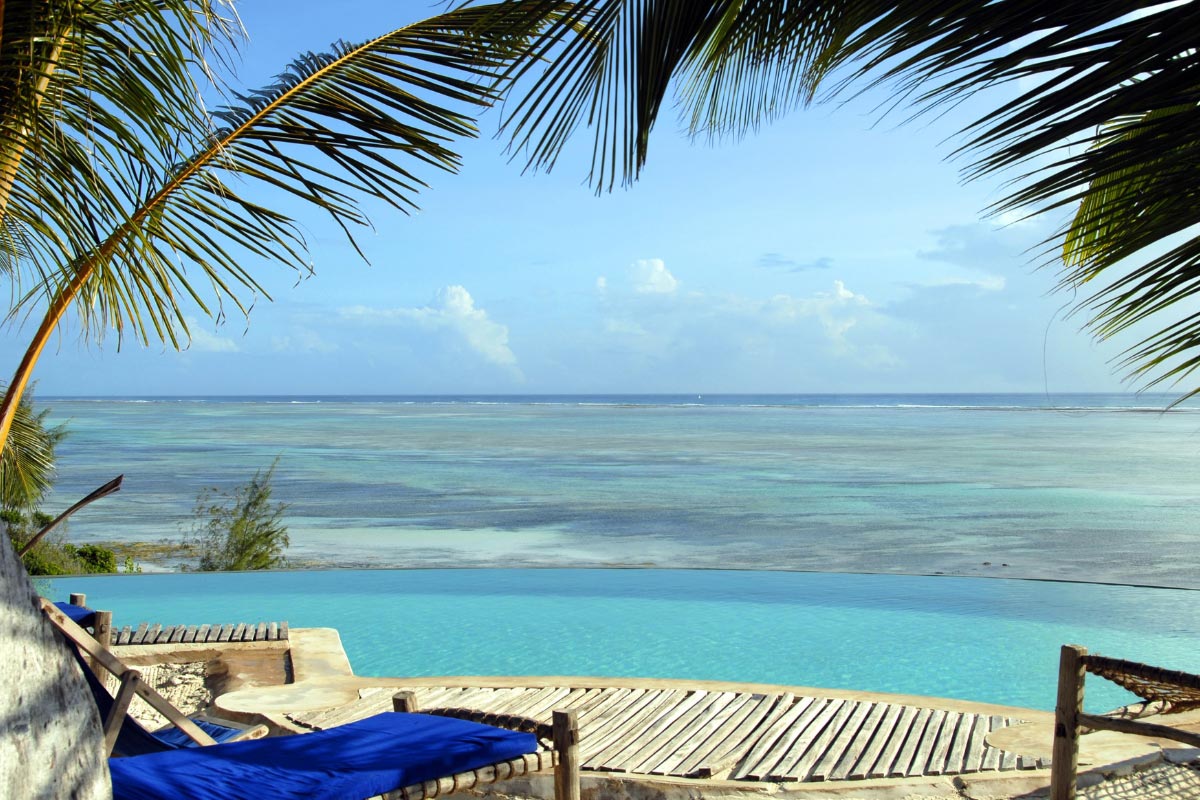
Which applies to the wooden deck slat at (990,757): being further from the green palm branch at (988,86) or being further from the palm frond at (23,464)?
the palm frond at (23,464)

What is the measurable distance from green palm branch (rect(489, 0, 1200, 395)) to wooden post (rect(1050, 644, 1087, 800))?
1.65 metres

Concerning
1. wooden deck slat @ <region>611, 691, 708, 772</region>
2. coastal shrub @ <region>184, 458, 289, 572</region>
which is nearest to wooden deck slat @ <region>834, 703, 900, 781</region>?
wooden deck slat @ <region>611, 691, 708, 772</region>

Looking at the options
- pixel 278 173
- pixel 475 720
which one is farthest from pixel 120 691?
pixel 278 173

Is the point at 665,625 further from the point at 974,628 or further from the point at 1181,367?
the point at 1181,367

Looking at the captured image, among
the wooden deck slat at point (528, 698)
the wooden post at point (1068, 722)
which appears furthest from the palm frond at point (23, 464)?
the wooden post at point (1068, 722)

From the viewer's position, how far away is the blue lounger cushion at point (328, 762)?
2141 millimetres

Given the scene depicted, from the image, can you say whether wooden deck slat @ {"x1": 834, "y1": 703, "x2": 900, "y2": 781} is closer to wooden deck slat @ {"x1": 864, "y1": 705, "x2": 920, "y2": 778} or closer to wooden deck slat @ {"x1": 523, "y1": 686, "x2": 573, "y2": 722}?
wooden deck slat @ {"x1": 864, "y1": 705, "x2": 920, "y2": 778}

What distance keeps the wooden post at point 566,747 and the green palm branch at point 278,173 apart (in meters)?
1.26

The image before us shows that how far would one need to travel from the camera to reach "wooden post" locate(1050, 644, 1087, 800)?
9.71 feet

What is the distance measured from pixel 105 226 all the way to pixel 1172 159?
5.14 ft

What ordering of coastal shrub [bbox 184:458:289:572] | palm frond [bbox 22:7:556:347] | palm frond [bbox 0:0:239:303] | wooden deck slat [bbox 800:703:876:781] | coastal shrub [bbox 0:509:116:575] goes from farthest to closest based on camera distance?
coastal shrub [bbox 184:458:289:572]
coastal shrub [bbox 0:509:116:575]
wooden deck slat [bbox 800:703:876:781]
palm frond [bbox 22:7:556:347]
palm frond [bbox 0:0:239:303]

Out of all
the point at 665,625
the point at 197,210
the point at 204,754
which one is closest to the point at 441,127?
the point at 197,210

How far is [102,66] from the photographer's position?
1.61 meters

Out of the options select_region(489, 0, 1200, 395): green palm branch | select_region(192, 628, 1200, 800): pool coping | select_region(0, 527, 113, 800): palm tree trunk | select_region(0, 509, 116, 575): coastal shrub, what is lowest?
select_region(192, 628, 1200, 800): pool coping
